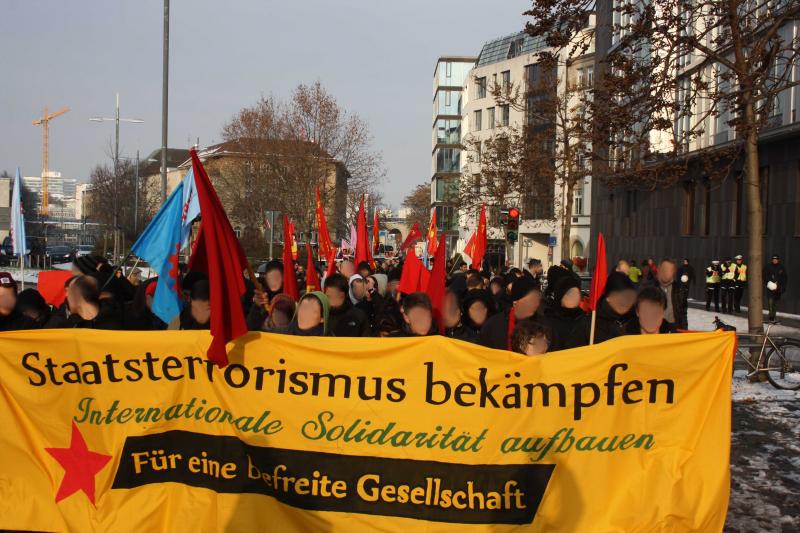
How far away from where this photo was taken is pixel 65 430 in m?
5.14

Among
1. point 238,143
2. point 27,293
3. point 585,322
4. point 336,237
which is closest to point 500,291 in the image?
point 585,322

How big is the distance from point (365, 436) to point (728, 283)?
22.1 m

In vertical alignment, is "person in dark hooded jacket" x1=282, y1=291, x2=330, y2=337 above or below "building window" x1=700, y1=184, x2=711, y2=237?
below

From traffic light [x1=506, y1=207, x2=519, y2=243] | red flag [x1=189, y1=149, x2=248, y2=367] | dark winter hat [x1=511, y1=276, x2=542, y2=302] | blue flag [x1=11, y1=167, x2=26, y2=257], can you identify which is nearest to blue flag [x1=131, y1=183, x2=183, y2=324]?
red flag [x1=189, y1=149, x2=248, y2=367]

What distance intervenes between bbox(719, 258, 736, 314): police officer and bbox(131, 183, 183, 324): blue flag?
824 inches

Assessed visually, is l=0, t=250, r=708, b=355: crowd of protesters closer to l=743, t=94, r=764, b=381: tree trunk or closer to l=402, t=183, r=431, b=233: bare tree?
l=743, t=94, r=764, b=381: tree trunk

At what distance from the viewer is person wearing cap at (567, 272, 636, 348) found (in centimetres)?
604

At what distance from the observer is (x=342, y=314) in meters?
7.50

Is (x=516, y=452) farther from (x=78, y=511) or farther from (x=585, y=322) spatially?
(x=78, y=511)

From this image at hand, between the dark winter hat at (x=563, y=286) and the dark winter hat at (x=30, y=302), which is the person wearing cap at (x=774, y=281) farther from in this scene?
the dark winter hat at (x=30, y=302)

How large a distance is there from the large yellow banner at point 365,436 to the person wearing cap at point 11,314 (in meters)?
1.71

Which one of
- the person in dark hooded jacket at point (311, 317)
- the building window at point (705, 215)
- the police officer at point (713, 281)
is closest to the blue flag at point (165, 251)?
the person in dark hooded jacket at point (311, 317)

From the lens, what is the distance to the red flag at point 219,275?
488cm

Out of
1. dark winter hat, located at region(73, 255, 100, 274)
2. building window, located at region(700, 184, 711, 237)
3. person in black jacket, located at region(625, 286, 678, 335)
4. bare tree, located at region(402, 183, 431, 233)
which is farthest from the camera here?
bare tree, located at region(402, 183, 431, 233)
